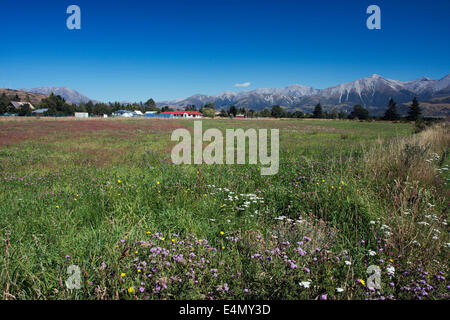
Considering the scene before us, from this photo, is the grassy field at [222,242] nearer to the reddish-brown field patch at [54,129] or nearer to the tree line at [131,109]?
the reddish-brown field patch at [54,129]

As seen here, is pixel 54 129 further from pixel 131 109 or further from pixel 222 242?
pixel 131 109

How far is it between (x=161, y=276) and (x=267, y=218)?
8.28 ft

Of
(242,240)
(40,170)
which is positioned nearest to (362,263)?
(242,240)

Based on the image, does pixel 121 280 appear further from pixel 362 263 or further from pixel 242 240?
pixel 362 263

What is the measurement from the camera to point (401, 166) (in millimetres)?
7012

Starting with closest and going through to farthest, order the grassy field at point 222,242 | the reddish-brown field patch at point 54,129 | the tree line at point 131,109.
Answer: the grassy field at point 222,242 < the reddish-brown field patch at point 54,129 < the tree line at point 131,109

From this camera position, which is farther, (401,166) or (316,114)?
(316,114)

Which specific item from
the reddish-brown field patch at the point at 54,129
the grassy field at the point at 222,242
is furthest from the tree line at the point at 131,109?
the grassy field at the point at 222,242

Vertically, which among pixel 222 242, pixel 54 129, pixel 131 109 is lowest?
pixel 222 242

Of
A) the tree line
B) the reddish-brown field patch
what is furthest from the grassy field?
the tree line

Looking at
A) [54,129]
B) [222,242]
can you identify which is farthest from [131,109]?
[222,242]

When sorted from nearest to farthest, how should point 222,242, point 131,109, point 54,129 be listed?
point 222,242, point 54,129, point 131,109

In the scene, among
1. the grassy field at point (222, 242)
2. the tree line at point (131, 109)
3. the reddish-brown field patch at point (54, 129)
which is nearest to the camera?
the grassy field at point (222, 242)

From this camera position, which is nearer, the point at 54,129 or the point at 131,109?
the point at 54,129
